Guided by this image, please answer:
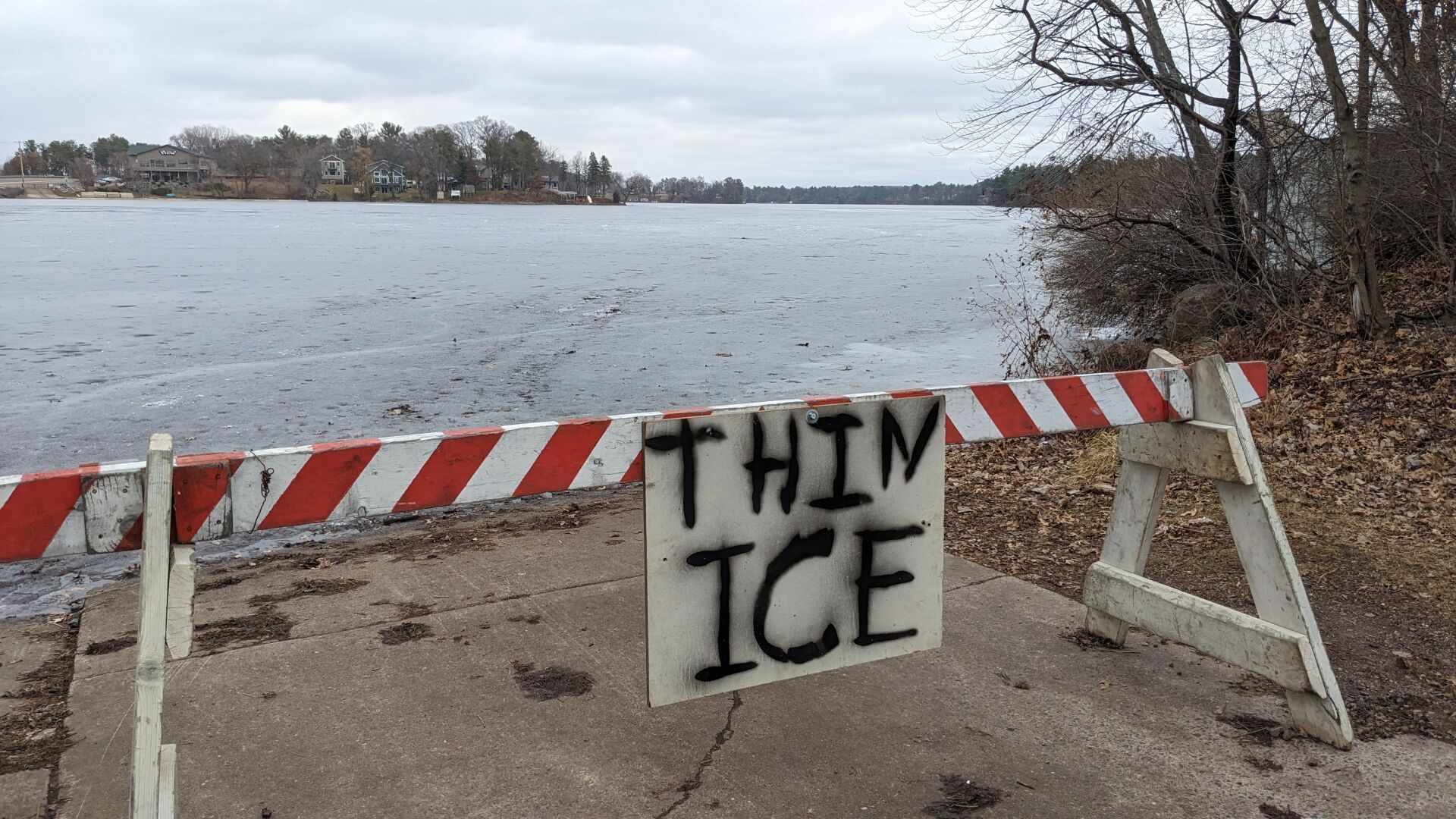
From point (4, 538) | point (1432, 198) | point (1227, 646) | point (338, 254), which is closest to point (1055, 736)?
point (1227, 646)

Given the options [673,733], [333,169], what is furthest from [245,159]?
[673,733]

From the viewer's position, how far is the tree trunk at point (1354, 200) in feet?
29.9

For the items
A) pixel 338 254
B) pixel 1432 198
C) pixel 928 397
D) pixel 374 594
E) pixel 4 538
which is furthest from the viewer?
pixel 338 254

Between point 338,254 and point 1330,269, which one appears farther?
point 338,254

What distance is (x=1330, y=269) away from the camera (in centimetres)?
1165

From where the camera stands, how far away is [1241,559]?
157 inches

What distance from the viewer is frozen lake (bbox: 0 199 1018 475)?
10953mm

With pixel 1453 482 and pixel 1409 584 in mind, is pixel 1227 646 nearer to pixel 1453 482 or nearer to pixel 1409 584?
pixel 1409 584

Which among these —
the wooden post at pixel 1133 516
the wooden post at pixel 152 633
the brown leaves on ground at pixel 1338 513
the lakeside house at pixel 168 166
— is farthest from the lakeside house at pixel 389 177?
the wooden post at pixel 152 633

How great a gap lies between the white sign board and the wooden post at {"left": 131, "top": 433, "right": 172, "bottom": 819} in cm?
121

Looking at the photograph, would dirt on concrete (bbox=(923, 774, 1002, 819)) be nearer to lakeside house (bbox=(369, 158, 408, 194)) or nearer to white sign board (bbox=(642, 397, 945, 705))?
white sign board (bbox=(642, 397, 945, 705))

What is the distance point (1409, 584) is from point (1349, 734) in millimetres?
2014

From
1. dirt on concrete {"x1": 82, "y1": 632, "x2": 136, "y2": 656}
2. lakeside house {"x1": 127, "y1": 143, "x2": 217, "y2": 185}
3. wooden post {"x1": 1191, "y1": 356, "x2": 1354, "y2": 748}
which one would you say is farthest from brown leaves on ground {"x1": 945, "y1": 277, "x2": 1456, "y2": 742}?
lakeside house {"x1": 127, "y1": 143, "x2": 217, "y2": 185}

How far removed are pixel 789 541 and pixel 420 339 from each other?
15.0 metres
